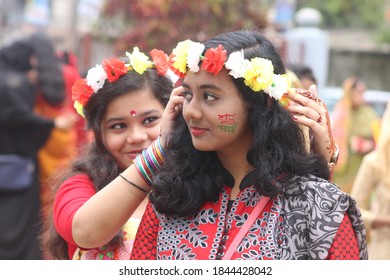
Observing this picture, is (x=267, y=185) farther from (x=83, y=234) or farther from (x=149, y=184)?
(x=83, y=234)

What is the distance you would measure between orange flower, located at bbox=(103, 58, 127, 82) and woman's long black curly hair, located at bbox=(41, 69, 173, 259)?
2cm

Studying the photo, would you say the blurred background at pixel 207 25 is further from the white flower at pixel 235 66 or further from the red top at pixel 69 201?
the red top at pixel 69 201

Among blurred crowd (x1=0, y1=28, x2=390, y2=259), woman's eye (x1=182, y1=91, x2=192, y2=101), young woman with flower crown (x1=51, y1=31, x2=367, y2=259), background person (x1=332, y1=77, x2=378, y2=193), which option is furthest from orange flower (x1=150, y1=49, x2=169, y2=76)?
background person (x1=332, y1=77, x2=378, y2=193)

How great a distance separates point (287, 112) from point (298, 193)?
11.0 inches

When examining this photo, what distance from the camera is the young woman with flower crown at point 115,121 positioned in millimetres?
3312

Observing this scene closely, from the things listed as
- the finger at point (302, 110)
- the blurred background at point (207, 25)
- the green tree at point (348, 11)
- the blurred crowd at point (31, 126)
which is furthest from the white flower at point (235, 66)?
the green tree at point (348, 11)

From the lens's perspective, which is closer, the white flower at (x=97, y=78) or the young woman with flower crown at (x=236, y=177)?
the young woman with flower crown at (x=236, y=177)

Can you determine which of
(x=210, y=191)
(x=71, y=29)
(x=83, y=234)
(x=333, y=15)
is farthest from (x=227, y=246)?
(x=333, y=15)

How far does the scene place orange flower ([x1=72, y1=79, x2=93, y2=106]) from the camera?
3441 millimetres

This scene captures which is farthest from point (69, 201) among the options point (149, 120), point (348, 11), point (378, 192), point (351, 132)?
point (348, 11)

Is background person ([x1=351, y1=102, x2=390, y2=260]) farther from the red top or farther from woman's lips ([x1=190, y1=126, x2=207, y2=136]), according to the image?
woman's lips ([x1=190, y1=126, x2=207, y2=136])

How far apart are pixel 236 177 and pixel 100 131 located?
96 centimetres

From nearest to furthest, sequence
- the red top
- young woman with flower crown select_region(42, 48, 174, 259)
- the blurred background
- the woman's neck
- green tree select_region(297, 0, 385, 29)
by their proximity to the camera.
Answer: the woman's neck, the red top, young woman with flower crown select_region(42, 48, 174, 259), the blurred background, green tree select_region(297, 0, 385, 29)

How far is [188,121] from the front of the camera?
2.61 metres
